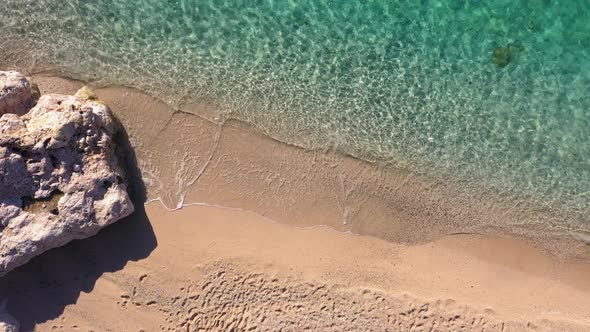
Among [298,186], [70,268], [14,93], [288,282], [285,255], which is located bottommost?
[70,268]

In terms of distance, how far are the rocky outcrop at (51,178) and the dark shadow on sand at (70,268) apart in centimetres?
37

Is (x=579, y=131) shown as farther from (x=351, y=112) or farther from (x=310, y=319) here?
(x=310, y=319)

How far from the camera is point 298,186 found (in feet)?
28.3

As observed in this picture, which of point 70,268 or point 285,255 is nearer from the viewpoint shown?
point 70,268

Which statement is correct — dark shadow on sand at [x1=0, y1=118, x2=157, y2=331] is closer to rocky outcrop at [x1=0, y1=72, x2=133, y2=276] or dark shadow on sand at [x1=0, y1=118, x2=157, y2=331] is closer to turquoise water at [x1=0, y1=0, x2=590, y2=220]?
rocky outcrop at [x1=0, y1=72, x2=133, y2=276]

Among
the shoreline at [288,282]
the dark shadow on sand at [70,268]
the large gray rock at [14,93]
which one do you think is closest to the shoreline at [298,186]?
the shoreline at [288,282]

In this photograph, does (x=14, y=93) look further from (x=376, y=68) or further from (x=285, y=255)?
(x=376, y=68)

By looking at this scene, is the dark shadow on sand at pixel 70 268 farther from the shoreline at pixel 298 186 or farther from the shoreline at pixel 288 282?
the shoreline at pixel 298 186

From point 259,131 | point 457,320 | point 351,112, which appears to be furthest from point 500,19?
point 457,320

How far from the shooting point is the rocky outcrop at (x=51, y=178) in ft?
24.6

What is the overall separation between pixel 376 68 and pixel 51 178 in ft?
20.0

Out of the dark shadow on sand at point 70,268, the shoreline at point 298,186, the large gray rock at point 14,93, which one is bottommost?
the dark shadow on sand at point 70,268

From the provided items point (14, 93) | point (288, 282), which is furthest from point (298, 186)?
point (14, 93)

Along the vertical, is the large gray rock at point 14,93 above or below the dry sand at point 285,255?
above
